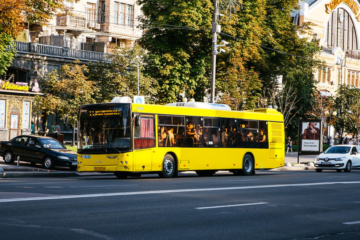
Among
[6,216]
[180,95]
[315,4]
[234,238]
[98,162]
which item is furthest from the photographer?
[315,4]

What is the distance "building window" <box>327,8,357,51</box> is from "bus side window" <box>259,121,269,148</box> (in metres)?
61.7

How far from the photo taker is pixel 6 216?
10.0 m

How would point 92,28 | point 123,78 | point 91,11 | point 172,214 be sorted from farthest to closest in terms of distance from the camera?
point 91,11
point 92,28
point 123,78
point 172,214

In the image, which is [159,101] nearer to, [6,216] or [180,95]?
[180,95]

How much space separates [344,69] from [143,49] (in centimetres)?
5017

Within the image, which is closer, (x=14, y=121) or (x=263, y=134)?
(x=263, y=134)

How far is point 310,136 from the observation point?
41.0 metres

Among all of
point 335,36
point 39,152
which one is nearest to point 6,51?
point 39,152

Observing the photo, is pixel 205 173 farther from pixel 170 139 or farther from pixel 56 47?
pixel 56 47

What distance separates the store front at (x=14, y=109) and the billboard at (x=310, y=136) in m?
18.4

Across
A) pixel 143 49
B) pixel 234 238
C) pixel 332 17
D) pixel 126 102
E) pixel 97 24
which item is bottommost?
pixel 234 238

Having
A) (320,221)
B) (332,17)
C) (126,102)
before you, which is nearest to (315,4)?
(332,17)

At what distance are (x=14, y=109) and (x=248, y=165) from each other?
16.3m

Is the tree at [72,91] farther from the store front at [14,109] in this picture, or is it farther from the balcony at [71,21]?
the balcony at [71,21]
